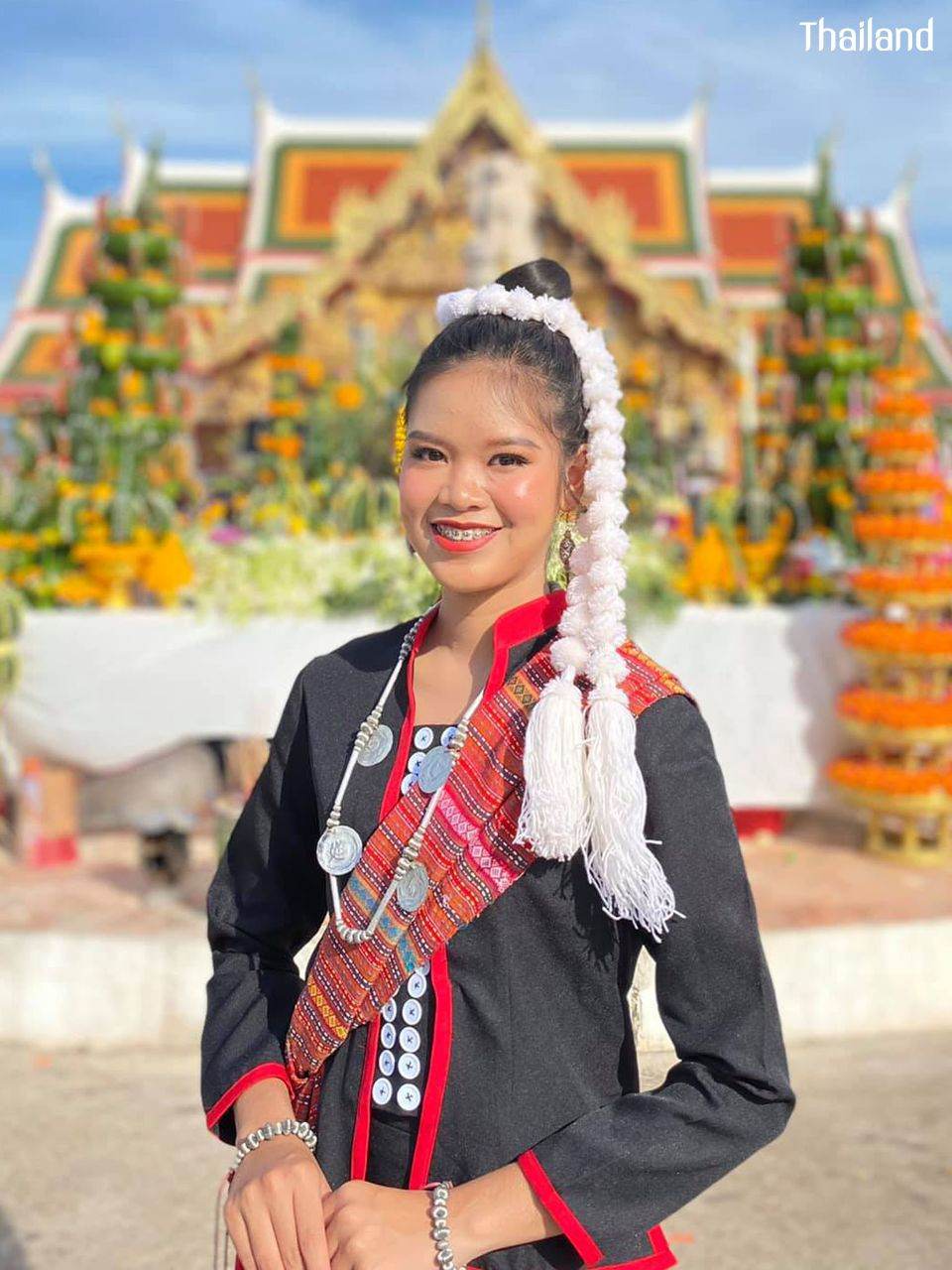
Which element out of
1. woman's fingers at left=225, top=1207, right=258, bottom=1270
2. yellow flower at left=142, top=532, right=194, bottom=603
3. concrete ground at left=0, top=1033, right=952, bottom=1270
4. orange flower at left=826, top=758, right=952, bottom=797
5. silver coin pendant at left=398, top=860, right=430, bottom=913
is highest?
silver coin pendant at left=398, top=860, right=430, bottom=913

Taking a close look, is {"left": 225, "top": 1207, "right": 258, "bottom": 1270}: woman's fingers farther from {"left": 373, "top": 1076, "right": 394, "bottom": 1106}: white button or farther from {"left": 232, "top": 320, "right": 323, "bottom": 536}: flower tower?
{"left": 232, "top": 320, "right": 323, "bottom": 536}: flower tower

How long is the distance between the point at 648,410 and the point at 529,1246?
9.49 m

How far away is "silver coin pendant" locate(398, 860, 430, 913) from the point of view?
3.73 feet

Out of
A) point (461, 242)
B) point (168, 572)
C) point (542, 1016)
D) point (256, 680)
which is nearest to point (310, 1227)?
point (542, 1016)

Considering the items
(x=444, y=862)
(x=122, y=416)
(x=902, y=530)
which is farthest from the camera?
(x=122, y=416)

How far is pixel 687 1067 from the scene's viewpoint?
3.52ft

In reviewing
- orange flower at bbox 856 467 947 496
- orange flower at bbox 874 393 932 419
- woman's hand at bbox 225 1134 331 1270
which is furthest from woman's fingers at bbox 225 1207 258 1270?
orange flower at bbox 874 393 932 419

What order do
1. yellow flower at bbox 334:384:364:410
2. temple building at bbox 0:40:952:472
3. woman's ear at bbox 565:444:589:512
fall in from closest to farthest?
woman's ear at bbox 565:444:589:512, yellow flower at bbox 334:384:364:410, temple building at bbox 0:40:952:472

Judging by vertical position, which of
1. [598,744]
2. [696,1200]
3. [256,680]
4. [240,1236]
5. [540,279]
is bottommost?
[696,1200]

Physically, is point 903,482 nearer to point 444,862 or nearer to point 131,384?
point 131,384

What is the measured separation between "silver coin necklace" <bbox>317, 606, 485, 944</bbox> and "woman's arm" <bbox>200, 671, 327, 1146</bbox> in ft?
0.20

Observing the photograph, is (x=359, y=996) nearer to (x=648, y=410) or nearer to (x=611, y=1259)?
(x=611, y=1259)

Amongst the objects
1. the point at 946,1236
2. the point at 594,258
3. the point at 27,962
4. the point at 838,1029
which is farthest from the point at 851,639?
the point at 594,258

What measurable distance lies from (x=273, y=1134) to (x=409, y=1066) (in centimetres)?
13
